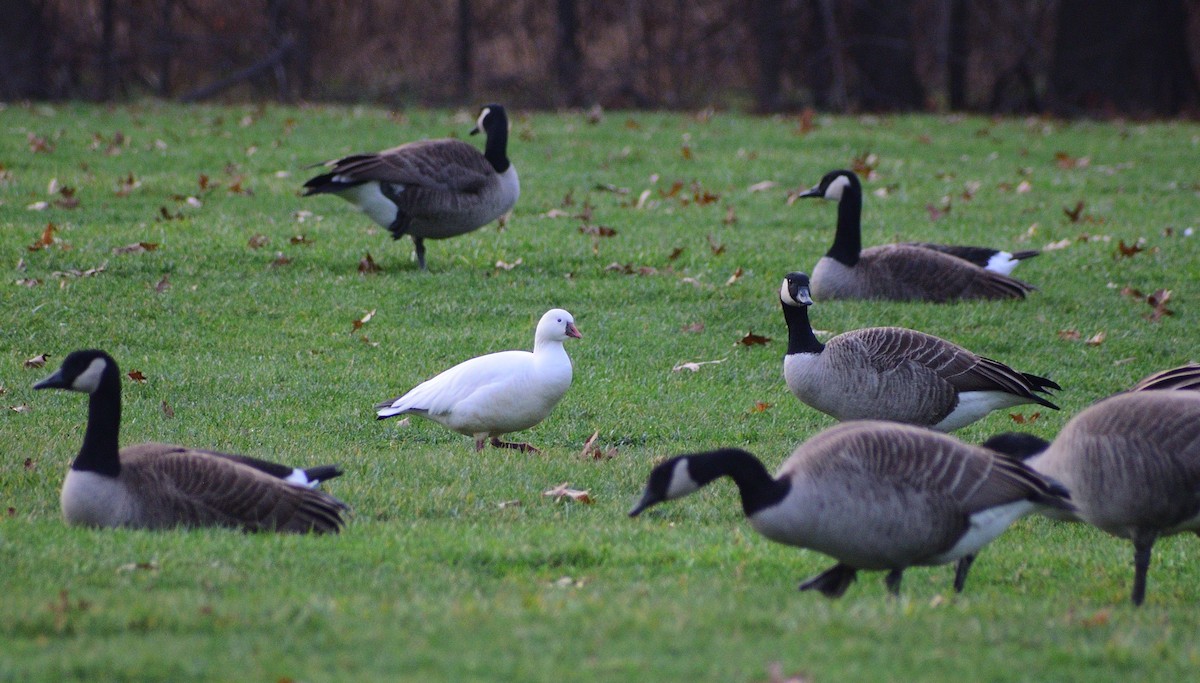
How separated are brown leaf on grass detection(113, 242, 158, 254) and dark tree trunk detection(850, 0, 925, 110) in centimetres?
1711

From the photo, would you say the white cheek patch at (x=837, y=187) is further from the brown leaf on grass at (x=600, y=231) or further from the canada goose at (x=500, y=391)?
the canada goose at (x=500, y=391)

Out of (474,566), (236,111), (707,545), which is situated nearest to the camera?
(474,566)

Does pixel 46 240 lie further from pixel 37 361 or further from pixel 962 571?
pixel 962 571

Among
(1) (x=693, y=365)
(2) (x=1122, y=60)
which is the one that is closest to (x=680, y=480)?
(1) (x=693, y=365)

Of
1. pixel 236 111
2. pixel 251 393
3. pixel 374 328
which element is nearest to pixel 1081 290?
pixel 374 328

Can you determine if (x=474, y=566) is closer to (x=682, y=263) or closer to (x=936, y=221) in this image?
(x=682, y=263)

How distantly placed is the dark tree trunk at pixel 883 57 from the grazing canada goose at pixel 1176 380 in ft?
64.9

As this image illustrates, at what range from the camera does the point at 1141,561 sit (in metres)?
5.87

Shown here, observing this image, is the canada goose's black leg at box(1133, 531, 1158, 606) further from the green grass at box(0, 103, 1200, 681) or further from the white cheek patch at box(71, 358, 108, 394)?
the white cheek patch at box(71, 358, 108, 394)

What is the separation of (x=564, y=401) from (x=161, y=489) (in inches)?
144

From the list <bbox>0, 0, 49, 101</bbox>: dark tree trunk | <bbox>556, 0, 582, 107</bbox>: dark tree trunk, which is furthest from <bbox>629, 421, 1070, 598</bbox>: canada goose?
<bbox>0, 0, 49, 101</bbox>: dark tree trunk

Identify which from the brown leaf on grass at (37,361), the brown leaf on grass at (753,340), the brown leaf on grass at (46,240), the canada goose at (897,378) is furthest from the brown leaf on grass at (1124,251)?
the brown leaf on grass at (46,240)

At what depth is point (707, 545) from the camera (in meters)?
6.27

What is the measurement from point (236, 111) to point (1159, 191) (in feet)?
48.6
